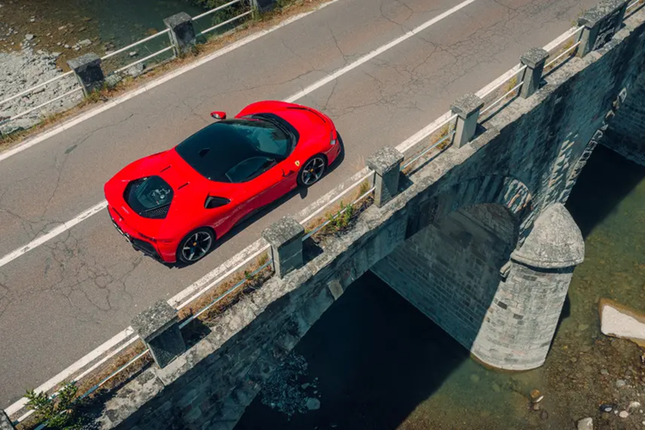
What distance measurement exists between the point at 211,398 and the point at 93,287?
2.90 m

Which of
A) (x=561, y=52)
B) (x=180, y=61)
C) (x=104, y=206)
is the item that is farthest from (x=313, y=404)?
(x=561, y=52)

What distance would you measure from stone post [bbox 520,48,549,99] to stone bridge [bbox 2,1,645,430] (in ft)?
0.91

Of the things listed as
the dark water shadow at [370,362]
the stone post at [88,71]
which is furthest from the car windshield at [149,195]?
the dark water shadow at [370,362]

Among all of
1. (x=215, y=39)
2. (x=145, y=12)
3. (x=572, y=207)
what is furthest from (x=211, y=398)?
(x=145, y=12)

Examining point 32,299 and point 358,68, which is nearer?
point 32,299

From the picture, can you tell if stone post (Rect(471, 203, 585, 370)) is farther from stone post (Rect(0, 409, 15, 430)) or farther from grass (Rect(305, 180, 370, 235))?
stone post (Rect(0, 409, 15, 430))

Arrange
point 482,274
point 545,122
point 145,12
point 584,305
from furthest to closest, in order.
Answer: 1. point 145,12
2. point 584,305
3. point 482,274
4. point 545,122

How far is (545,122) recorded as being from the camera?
14875 millimetres

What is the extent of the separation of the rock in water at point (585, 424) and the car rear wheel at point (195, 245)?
13965 millimetres

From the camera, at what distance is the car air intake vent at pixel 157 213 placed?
34.7ft

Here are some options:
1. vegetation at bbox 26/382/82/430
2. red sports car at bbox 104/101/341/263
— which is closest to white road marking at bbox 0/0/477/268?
red sports car at bbox 104/101/341/263

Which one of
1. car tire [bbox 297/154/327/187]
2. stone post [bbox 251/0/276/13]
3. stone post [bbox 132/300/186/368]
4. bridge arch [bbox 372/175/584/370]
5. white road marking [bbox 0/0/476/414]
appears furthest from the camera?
bridge arch [bbox 372/175/584/370]

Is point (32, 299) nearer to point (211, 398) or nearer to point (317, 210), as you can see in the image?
point (211, 398)

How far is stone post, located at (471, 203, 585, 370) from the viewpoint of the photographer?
17531mm
